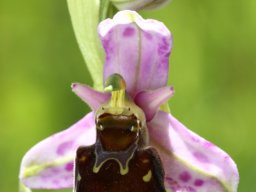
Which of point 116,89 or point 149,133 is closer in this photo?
point 116,89

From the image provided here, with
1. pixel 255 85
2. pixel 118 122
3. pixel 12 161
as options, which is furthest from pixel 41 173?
pixel 255 85

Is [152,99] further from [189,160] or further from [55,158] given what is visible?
[55,158]

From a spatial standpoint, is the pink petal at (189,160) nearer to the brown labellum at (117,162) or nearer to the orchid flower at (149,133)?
the orchid flower at (149,133)

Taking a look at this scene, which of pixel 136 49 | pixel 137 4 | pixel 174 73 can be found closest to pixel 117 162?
pixel 136 49

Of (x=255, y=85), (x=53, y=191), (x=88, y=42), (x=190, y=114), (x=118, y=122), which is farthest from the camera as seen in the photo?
(x=255, y=85)

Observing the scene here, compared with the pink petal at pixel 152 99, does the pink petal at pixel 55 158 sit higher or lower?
lower

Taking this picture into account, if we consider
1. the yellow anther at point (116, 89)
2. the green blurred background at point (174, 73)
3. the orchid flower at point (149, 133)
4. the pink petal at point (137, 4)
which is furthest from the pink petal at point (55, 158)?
the green blurred background at point (174, 73)

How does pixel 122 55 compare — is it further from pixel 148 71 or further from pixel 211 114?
pixel 211 114
